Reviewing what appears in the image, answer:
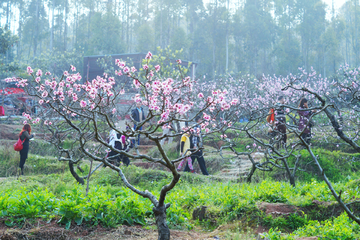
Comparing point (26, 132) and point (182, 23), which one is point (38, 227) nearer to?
point (26, 132)

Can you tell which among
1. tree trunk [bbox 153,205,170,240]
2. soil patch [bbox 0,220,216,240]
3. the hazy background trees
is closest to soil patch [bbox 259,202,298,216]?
soil patch [bbox 0,220,216,240]

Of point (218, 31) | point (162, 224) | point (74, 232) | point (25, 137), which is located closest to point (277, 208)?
point (162, 224)

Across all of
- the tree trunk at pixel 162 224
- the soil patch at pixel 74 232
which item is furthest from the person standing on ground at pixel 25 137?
→ the tree trunk at pixel 162 224

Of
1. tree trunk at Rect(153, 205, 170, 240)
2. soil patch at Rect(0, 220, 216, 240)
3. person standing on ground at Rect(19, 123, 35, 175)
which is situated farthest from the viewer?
person standing on ground at Rect(19, 123, 35, 175)

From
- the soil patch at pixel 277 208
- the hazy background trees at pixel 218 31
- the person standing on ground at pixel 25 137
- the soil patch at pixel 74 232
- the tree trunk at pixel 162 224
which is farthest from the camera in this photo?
the hazy background trees at pixel 218 31

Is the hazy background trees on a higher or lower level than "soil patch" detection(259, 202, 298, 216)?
higher

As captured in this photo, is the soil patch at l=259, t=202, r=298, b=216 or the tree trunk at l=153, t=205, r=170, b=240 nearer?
the tree trunk at l=153, t=205, r=170, b=240

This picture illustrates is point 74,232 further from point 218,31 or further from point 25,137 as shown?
point 218,31

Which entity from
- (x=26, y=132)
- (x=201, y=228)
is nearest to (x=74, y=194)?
(x=201, y=228)

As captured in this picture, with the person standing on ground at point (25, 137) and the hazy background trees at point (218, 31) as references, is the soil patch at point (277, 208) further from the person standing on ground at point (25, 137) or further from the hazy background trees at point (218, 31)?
the hazy background trees at point (218, 31)

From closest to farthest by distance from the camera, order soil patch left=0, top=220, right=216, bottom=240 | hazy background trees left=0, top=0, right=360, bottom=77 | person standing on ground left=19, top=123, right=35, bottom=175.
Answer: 1. soil patch left=0, top=220, right=216, bottom=240
2. person standing on ground left=19, top=123, right=35, bottom=175
3. hazy background trees left=0, top=0, right=360, bottom=77

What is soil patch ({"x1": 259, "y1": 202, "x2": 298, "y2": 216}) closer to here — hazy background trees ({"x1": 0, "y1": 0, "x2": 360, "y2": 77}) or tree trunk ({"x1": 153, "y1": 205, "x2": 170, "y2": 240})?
tree trunk ({"x1": 153, "y1": 205, "x2": 170, "y2": 240})

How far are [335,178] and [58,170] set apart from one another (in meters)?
8.47

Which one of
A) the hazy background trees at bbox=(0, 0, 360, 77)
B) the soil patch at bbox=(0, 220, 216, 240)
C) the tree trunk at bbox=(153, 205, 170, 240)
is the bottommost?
the soil patch at bbox=(0, 220, 216, 240)
